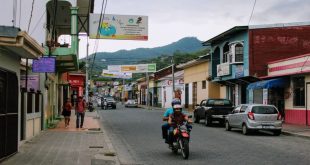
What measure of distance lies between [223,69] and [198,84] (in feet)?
38.5

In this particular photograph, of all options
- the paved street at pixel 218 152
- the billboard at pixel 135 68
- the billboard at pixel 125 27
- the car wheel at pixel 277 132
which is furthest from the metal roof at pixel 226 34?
the billboard at pixel 135 68

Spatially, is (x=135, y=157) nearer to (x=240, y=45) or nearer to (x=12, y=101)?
(x=12, y=101)

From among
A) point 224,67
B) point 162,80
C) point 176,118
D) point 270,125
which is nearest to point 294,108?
point 270,125

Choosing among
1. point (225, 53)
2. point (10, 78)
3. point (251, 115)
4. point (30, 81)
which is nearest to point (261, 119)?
point (251, 115)

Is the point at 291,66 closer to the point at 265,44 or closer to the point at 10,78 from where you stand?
the point at 265,44

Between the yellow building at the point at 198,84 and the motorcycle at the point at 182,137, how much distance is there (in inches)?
1206

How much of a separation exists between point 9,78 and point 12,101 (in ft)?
2.07

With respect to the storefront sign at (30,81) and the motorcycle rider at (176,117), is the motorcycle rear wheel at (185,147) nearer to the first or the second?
the motorcycle rider at (176,117)

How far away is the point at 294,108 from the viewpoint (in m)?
28.7

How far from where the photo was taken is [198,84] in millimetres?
51656

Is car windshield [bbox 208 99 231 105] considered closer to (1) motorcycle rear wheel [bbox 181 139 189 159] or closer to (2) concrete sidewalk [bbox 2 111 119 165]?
(2) concrete sidewalk [bbox 2 111 119 165]

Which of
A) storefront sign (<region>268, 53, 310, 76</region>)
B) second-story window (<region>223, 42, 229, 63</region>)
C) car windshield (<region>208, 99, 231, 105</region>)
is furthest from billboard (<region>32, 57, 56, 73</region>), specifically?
second-story window (<region>223, 42, 229, 63</region>)

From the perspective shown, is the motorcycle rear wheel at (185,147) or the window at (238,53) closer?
the motorcycle rear wheel at (185,147)

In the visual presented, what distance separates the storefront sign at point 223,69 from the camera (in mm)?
39009
